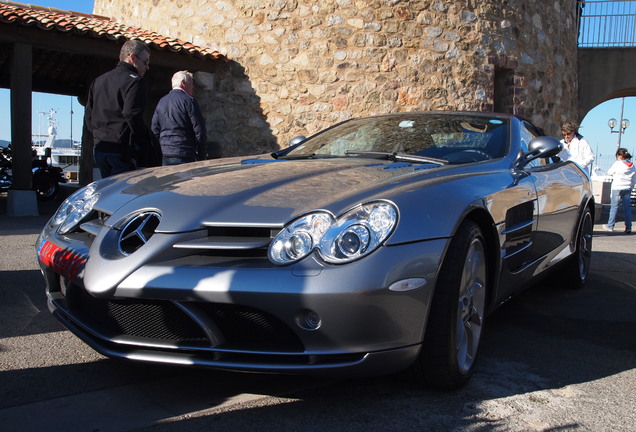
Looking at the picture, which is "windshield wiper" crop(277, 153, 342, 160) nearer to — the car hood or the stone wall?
the car hood

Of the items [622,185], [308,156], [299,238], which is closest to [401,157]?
[308,156]

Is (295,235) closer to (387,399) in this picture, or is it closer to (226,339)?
(226,339)

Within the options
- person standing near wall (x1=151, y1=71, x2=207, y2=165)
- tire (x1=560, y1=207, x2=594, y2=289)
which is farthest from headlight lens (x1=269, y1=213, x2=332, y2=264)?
person standing near wall (x1=151, y1=71, x2=207, y2=165)

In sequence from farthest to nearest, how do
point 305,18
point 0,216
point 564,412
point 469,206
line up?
point 305,18, point 0,216, point 469,206, point 564,412

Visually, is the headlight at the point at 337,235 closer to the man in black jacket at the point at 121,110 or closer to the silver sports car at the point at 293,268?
the silver sports car at the point at 293,268

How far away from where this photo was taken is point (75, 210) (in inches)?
120

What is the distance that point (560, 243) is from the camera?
403cm

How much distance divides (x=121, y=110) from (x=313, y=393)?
340cm

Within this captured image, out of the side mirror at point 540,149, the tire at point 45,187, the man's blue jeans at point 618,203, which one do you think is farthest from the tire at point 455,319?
the tire at point 45,187

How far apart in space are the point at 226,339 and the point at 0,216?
8901 mm

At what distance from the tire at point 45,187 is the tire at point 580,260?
480 inches

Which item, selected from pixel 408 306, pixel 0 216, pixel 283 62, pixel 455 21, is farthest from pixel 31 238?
pixel 455 21

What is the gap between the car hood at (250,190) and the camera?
245 cm

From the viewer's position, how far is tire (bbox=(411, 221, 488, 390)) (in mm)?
2434
